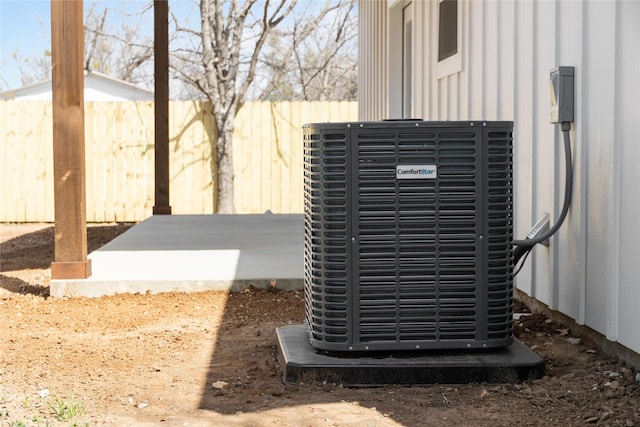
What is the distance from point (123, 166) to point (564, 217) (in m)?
11.2

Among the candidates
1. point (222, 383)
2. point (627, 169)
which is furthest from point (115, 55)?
point (627, 169)

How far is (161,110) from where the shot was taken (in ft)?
35.8

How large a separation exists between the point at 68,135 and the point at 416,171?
3.29 metres

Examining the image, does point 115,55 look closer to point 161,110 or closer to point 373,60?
point 161,110

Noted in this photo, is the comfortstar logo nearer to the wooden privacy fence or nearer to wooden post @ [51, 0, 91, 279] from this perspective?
wooden post @ [51, 0, 91, 279]

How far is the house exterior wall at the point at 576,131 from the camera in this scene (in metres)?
3.63

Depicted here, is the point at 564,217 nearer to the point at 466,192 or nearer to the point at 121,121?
the point at 466,192

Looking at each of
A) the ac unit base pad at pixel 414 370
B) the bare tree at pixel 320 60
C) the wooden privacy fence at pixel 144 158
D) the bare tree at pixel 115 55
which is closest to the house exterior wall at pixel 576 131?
Result: the ac unit base pad at pixel 414 370

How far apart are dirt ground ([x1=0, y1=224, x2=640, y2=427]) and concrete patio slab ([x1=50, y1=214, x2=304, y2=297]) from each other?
0.44m

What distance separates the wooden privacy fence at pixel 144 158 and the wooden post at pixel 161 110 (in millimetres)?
3596

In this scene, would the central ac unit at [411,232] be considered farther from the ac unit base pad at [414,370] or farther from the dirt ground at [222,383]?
the dirt ground at [222,383]

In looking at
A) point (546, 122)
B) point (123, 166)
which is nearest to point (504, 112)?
point (546, 122)

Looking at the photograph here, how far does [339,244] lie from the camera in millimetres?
3781

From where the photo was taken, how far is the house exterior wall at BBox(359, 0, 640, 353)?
3.63m
